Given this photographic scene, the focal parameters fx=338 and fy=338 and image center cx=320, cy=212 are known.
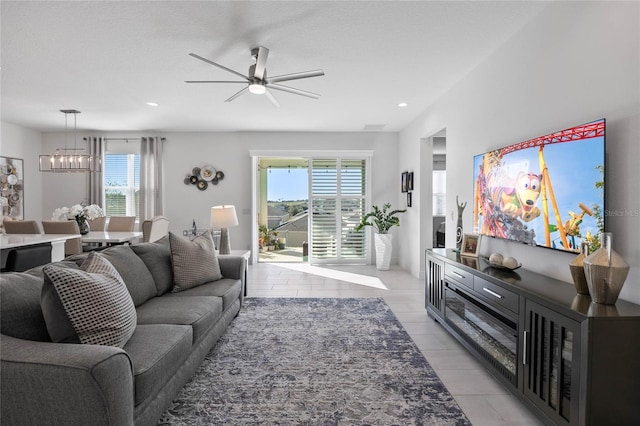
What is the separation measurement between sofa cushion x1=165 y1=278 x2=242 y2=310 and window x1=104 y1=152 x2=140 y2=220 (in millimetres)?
4499

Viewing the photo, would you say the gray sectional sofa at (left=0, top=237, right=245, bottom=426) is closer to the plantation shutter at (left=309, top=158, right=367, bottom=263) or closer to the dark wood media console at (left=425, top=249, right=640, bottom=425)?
the dark wood media console at (left=425, top=249, right=640, bottom=425)

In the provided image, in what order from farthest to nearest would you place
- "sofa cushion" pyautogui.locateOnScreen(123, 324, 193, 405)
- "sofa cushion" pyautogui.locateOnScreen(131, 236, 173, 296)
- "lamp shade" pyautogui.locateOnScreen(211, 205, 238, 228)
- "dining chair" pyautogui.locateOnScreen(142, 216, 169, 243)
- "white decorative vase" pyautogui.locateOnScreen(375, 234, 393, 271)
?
"white decorative vase" pyautogui.locateOnScreen(375, 234, 393, 271) < "dining chair" pyautogui.locateOnScreen(142, 216, 169, 243) < "lamp shade" pyautogui.locateOnScreen(211, 205, 238, 228) < "sofa cushion" pyautogui.locateOnScreen(131, 236, 173, 296) < "sofa cushion" pyautogui.locateOnScreen(123, 324, 193, 405)

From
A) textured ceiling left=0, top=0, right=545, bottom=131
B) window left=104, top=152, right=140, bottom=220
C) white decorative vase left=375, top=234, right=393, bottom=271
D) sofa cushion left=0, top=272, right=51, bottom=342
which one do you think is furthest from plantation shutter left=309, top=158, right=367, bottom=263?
sofa cushion left=0, top=272, right=51, bottom=342

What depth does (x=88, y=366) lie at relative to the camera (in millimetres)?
1259

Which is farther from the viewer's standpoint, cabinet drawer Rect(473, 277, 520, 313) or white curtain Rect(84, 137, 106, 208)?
white curtain Rect(84, 137, 106, 208)

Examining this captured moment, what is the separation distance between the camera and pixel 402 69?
361cm

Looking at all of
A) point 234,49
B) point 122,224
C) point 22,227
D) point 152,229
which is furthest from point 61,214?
point 234,49

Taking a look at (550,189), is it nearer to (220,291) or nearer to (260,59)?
(260,59)

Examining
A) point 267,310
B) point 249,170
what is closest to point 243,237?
point 249,170

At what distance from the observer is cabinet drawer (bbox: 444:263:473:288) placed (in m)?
2.64

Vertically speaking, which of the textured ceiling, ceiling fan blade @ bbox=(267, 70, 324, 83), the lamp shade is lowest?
the lamp shade

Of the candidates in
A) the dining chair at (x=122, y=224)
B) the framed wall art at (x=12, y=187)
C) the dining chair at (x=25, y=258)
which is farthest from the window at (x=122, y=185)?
the dining chair at (x=25, y=258)

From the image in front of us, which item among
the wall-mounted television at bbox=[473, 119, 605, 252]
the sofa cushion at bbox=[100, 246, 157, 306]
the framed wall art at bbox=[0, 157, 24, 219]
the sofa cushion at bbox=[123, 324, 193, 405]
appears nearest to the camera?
the sofa cushion at bbox=[123, 324, 193, 405]

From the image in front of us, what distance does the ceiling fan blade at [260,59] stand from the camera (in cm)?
299
